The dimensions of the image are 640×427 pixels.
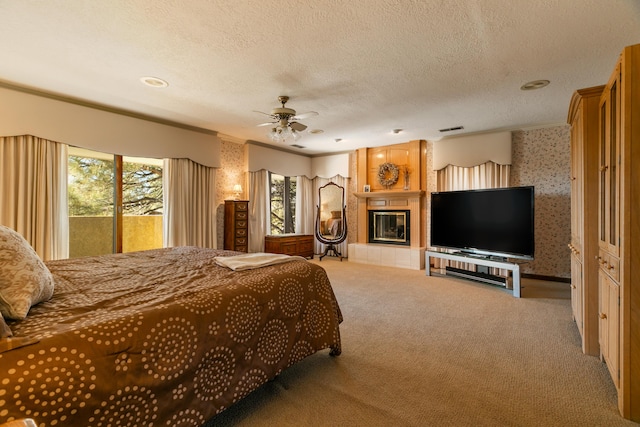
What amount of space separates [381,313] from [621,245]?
2124mm

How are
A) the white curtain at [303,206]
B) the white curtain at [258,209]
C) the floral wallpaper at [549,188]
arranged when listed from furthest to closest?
the white curtain at [303,206]
the white curtain at [258,209]
the floral wallpaper at [549,188]

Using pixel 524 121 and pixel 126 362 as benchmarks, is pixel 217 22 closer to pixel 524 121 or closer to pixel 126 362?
pixel 126 362

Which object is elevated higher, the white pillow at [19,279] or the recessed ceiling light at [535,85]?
the recessed ceiling light at [535,85]

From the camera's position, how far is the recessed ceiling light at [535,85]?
125 inches

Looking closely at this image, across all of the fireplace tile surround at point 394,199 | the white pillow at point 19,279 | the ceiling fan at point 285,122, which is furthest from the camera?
the fireplace tile surround at point 394,199

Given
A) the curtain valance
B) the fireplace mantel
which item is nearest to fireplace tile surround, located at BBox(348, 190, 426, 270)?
the fireplace mantel

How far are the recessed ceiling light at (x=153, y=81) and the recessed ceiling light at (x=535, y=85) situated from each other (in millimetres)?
4024

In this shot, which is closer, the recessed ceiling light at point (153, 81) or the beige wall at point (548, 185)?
the recessed ceiling light at point (153, 81)

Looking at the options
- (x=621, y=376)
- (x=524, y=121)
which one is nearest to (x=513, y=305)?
(x=621, y=376)

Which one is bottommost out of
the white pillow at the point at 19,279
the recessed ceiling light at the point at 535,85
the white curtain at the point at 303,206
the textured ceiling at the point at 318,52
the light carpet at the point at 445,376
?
the light carpet at the point at 445,376

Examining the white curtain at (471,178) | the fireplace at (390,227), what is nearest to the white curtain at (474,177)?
the white curtain at (471,178)

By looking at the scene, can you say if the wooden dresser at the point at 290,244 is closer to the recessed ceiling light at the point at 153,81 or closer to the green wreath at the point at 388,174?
the green wreath at the point at 388,174

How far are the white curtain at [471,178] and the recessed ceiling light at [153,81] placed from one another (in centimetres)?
481

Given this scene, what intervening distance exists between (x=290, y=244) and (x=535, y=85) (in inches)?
191
